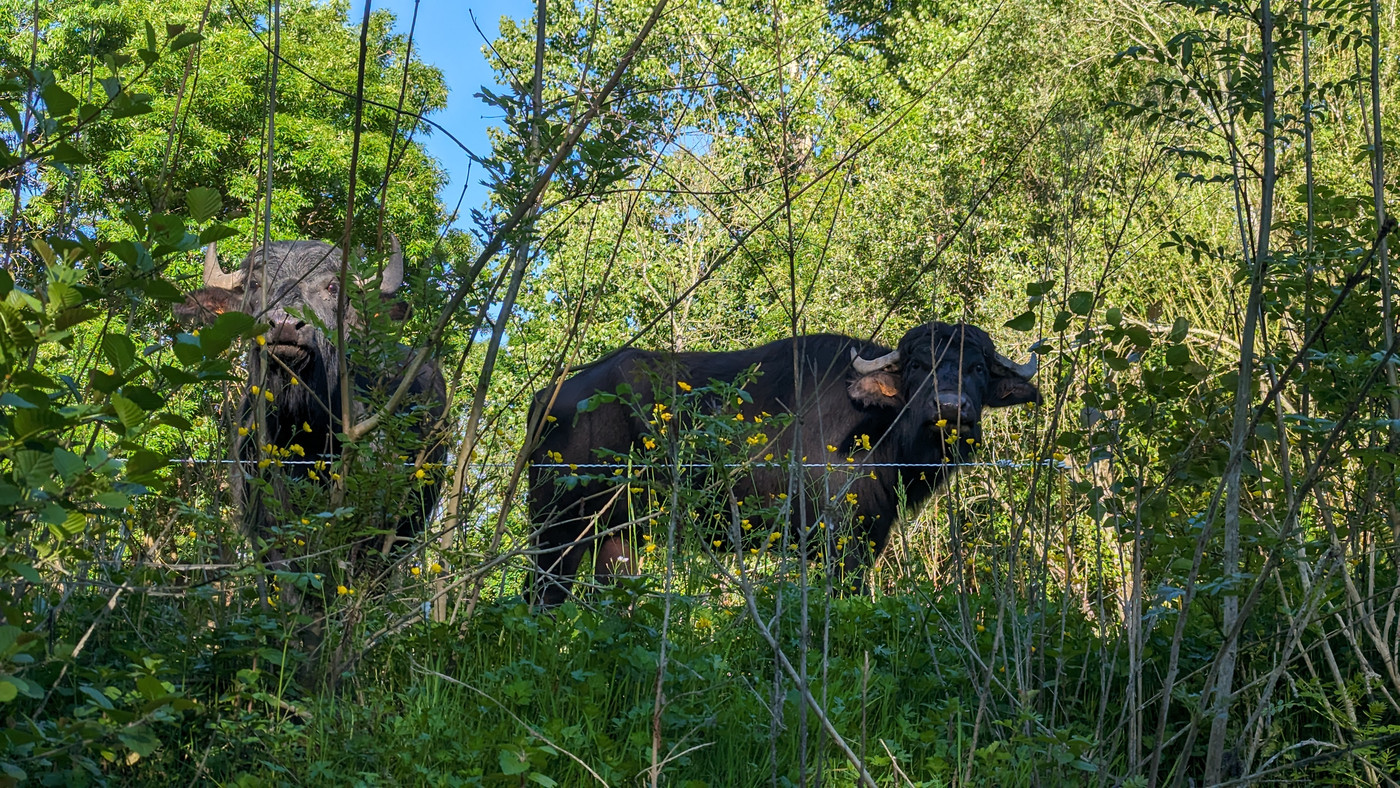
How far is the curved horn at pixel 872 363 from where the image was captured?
7.83 meters

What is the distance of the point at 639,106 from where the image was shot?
301cm

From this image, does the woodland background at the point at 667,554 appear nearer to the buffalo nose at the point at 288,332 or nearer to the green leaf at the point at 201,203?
the green leaf at the point at 201,203

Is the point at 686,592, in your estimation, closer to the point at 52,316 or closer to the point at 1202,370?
the point at 1202,370

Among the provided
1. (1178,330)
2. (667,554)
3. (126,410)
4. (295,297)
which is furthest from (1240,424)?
(295,297)

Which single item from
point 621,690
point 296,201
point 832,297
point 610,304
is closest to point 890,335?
point 832,297

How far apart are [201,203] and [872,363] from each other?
20.4ft

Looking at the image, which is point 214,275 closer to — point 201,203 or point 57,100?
point 201,203

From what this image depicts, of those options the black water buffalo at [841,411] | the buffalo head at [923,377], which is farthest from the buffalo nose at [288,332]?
the buffalo head at [923,377]

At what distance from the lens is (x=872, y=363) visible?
788cm

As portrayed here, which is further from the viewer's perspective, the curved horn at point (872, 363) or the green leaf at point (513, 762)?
the curved horn at point (872, 363)

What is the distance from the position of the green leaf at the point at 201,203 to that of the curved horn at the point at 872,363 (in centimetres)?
605

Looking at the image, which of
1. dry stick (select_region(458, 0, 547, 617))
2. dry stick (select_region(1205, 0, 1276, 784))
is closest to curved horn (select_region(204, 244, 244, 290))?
dry stick (select_region(458, 0, 547, 617))

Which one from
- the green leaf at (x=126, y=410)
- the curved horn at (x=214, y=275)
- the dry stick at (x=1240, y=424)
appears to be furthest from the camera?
the curved horn at (x=214, y=275)

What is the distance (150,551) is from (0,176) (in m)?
1.02
